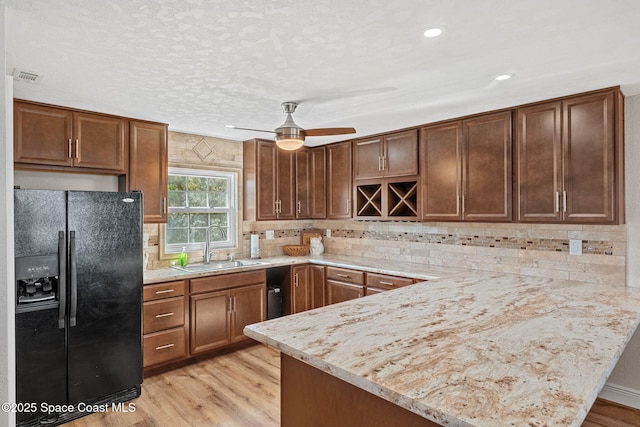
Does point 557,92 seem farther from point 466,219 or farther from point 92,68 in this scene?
point 92,68

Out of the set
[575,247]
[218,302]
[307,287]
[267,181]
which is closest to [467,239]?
[575,247]

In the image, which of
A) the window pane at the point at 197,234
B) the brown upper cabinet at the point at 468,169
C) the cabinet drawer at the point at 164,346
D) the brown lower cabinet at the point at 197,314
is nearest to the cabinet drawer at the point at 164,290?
the brown lower cabinet at the point at 197,314

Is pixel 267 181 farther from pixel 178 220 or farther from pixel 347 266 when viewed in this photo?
pixel 347 266

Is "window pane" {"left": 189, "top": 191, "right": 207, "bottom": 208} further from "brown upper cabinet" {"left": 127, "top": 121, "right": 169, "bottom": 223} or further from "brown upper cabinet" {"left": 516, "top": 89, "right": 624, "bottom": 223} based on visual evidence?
"brown upper cabinet" {"left": 516, "top": 89, "right": 624, "bottom": 223}

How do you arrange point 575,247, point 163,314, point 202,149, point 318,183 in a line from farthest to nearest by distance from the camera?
point 318,183 → point 202,149 → point 163,314 → point 575,247

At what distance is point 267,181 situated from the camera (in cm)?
442

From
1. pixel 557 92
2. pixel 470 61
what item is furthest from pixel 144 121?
pixel 557 92

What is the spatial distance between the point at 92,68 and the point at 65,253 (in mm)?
1296

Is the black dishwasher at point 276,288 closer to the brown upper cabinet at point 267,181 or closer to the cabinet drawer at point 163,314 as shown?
the brown upper cabinet at point 267,181

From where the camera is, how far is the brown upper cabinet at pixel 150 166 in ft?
11.1

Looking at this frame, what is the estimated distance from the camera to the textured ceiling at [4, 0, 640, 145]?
1606 millimetres

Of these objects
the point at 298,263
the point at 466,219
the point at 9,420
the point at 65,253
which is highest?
the point at 466,219

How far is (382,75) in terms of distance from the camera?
237cm

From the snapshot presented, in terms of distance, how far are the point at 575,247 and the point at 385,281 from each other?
1.62 m
